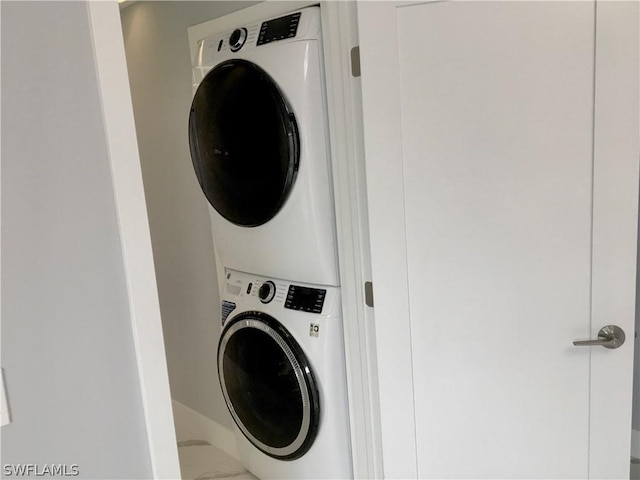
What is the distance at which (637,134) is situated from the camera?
152 cm

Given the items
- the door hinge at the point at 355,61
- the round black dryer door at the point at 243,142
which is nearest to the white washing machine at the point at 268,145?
the round black dryer door at the point at 243,142

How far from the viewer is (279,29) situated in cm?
191

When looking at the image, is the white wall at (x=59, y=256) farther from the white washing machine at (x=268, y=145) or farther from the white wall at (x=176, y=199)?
the white wall at (x=176, y=199)

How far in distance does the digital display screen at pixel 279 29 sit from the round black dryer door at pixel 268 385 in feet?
3.30

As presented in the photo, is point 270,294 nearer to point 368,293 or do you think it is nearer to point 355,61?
point 368,293

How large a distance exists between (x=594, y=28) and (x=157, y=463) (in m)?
1.53

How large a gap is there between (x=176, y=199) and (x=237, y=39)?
985 mm

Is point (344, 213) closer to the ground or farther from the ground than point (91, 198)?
closer to the ground

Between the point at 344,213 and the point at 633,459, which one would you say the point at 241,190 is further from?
the point at 633,459

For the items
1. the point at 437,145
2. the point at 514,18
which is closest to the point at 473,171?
the point at 437,145

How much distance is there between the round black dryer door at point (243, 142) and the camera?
1930 mm

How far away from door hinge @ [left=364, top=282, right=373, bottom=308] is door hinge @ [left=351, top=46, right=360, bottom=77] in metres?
0.65

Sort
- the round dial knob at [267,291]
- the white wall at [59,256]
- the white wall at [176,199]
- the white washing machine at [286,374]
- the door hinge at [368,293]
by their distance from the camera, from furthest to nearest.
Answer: the white wall at [176,199], the round dial knob at [267,291], the white washing machine at [286,374], the door hinge at [368,293], the white wall at [59,256]

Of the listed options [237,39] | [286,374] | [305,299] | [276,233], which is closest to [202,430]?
[286,374]
